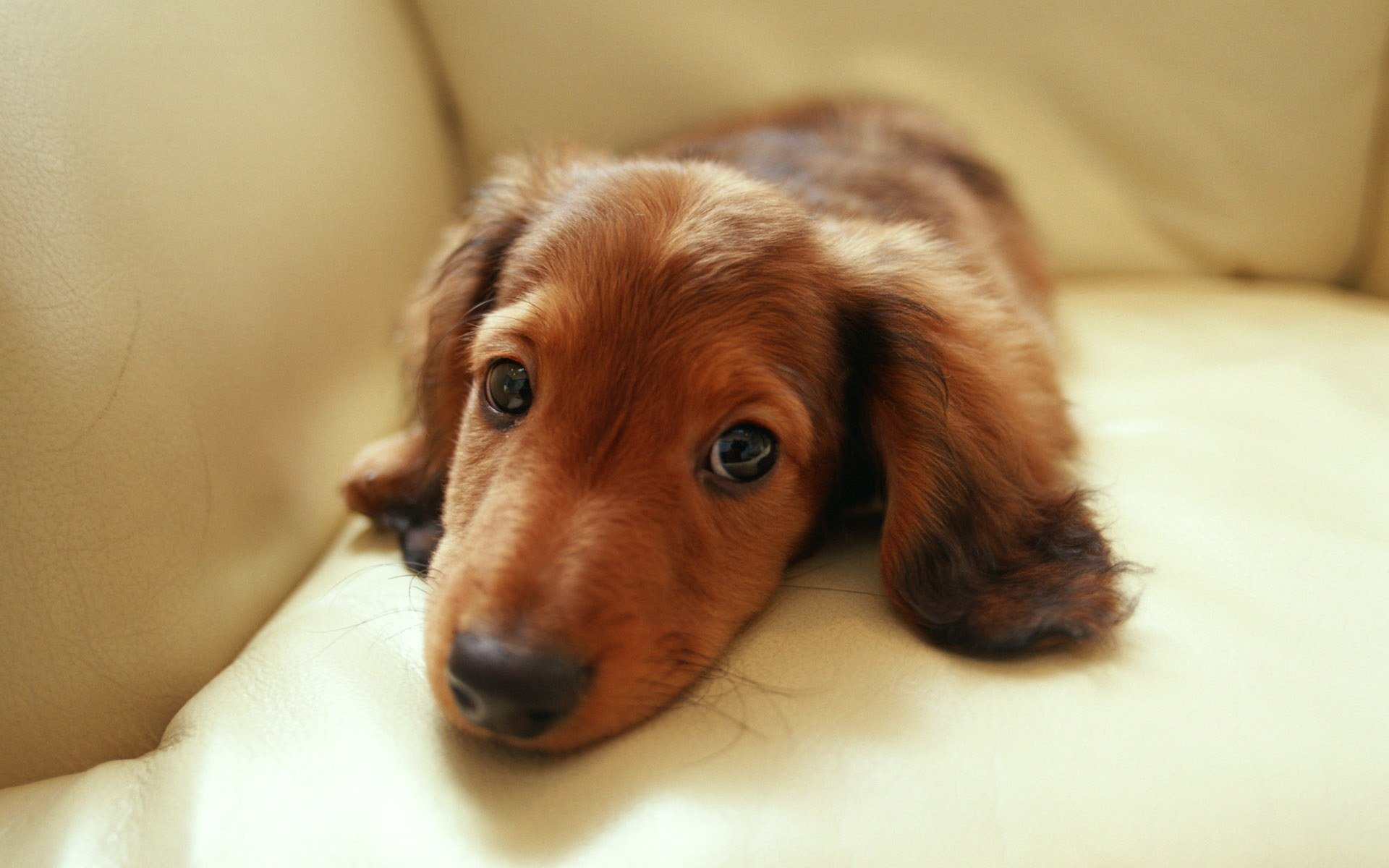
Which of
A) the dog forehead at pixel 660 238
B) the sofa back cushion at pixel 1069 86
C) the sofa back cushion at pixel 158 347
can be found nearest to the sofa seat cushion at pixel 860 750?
the sofa back cushion at pixel 158 347

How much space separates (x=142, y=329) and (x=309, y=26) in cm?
92

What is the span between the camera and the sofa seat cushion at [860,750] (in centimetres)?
105

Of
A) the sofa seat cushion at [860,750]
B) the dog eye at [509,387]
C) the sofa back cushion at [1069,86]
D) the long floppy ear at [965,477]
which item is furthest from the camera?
the sofa back cushion at [1069,86]

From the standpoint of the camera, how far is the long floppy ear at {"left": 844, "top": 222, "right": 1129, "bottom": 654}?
1.33 metres

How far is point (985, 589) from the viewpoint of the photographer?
55.2 inches

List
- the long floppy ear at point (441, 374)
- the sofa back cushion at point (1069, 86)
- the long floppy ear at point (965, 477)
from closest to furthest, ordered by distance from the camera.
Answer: the long floppy ear at point (965, 477)
the long floppy ear at point (441, 374)
the sofa back cushion at point (1069, 86)

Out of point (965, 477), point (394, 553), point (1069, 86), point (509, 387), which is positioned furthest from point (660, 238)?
point (1069, 86)

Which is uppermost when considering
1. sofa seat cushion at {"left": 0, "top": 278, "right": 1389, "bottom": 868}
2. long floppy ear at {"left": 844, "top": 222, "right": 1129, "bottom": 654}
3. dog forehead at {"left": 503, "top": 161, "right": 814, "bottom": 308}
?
dog forehead at {"left": 503, "top": 161, "right": 814, "bottom": 308}

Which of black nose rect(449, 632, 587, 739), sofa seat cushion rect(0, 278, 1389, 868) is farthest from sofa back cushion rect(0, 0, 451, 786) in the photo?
black nose rect(449, 632, 587, 739)

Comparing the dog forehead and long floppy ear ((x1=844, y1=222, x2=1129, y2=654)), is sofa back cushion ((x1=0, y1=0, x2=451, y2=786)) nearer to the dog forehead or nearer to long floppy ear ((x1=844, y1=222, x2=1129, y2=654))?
the dog forehead

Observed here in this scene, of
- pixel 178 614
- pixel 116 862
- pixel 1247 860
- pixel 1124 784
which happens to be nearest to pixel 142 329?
pixel 178 614

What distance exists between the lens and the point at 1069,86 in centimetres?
259

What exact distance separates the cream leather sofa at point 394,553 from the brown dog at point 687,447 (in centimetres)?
9

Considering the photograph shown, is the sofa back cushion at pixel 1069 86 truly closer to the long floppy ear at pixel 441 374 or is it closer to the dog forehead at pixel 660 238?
the long floppy ear at pixel 441 374
